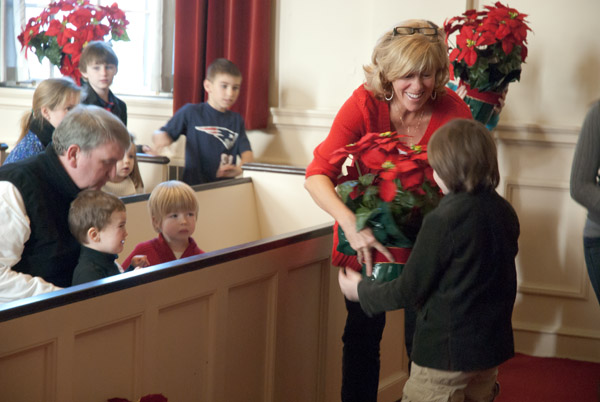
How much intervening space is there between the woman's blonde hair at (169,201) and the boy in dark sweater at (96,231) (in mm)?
592

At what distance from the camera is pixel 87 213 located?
2.54 metres

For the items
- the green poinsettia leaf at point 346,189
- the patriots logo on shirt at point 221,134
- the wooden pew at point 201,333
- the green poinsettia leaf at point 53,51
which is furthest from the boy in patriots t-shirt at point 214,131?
the green poinsettia leaf at point 346,189

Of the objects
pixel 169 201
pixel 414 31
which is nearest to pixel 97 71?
pixel 169 201

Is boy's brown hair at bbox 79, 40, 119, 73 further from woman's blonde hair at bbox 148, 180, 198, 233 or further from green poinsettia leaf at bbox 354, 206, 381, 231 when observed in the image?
green poinsettia leaf at bbox 354, 206, 381, 231

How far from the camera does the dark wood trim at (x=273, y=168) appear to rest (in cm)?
471

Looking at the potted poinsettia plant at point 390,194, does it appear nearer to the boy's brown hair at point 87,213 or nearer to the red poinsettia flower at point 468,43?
the boy's brown hair at point 87,213

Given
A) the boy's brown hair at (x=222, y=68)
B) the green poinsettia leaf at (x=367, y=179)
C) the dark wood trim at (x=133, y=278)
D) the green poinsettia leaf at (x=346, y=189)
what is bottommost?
the dark wood trim at (x=133, y=278)

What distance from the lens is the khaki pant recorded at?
2164 mm

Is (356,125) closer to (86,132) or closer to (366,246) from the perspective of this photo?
(366,246)

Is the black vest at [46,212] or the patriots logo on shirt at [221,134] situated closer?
the black vest at [46,212]

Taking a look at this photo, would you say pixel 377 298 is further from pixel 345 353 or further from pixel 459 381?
pixel 345 353

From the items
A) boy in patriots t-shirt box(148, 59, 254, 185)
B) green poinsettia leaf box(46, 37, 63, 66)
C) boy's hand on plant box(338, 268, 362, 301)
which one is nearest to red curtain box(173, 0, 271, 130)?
boy in patriots t-shirt box(148, 59, 254, 185)

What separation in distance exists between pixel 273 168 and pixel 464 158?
2.80 metres

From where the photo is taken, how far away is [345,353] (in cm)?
276
